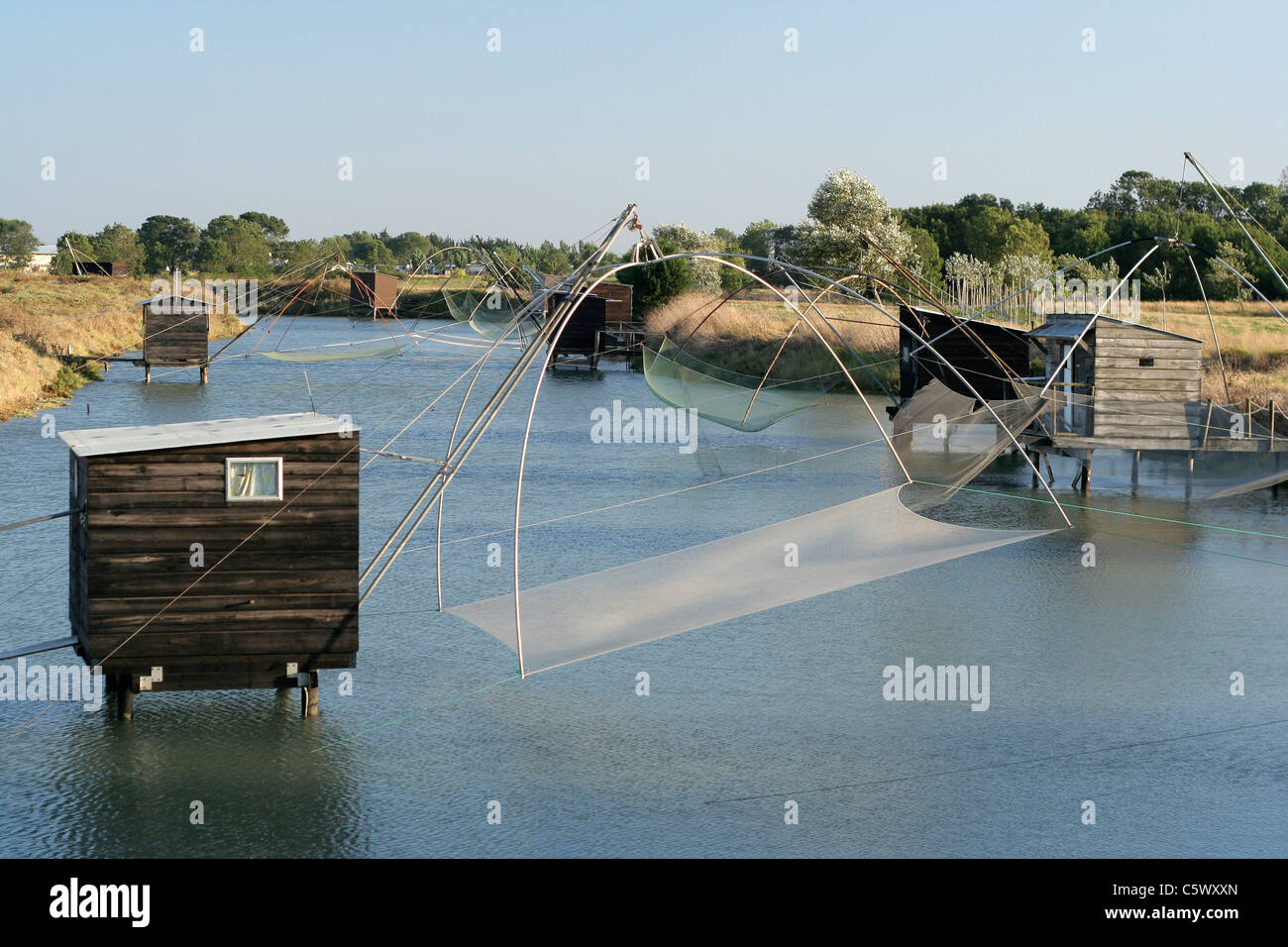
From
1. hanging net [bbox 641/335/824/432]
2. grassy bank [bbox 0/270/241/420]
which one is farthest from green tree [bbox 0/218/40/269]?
hanging net [bbox 641/335/824/432]

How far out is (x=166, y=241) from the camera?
461ft

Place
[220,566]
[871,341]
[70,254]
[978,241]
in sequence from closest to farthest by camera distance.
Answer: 1. [220,566]
2. [871,341]
3. [978,241]
4. [70,254]

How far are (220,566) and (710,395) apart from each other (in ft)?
47.7

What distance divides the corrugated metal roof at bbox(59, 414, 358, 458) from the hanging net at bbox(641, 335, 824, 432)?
1244cm

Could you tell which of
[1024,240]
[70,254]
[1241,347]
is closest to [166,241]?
[70,254]

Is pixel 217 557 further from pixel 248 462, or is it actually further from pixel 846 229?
pixel 846 229

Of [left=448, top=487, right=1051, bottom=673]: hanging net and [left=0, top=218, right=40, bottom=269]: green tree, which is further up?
[left=0, top=218, right=40, bottom=269]: green tree

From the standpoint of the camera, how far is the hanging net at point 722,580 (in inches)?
390

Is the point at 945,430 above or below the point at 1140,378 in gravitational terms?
below

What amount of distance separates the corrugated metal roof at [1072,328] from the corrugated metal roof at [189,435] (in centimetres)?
1489

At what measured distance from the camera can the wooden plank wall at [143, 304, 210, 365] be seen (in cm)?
4275

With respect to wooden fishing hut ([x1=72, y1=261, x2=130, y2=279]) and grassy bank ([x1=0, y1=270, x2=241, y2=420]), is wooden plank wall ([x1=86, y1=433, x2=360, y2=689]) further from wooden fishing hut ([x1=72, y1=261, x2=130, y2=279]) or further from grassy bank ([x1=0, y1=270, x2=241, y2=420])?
wooden fishing hut ([x1=72, y1=261, x2=130, y2=279])
